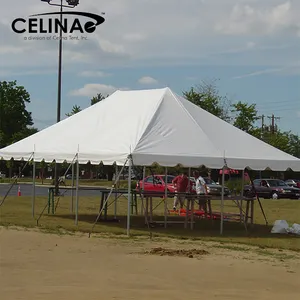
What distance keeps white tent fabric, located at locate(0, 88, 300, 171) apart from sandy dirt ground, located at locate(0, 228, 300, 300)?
251 centimetres

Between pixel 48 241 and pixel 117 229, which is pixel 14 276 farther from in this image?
pixel 117 229

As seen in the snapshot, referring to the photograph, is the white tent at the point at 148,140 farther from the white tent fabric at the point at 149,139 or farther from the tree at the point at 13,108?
the tree at the point at 13,108

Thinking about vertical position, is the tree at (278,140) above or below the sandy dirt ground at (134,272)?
above

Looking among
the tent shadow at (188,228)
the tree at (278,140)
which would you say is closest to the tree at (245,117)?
the tree at (278,140)

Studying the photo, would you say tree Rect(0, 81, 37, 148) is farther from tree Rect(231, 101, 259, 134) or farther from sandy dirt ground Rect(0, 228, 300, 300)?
sandy dirt ground Rect(0, 228, 300, 300)

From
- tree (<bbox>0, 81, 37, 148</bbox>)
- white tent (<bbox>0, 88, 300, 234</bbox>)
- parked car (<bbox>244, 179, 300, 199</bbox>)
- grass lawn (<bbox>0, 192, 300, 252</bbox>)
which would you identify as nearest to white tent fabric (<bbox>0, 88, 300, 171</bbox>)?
white tent (<bbox>0, 88, 300, 234</bbox>)

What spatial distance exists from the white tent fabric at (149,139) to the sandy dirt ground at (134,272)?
8.22ft

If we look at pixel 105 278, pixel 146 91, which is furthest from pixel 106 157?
pixel 105 278

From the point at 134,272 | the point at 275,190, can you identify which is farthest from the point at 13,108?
the point at 134,272

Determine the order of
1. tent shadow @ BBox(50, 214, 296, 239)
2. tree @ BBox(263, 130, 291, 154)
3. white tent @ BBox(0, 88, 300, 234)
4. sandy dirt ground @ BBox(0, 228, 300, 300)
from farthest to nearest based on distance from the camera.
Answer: tree @ BBox(263, 130, 291, 154) < tent shadow @ BBox(50, 214, 296, 239) < white tent @ BBox(0, 88, 300, 234) < sandy dirt ground @ BBox(0, 228, 300, 300)

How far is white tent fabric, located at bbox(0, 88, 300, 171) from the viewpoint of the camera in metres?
16.2

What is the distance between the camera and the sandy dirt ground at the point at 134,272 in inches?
352

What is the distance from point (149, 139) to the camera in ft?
54.9

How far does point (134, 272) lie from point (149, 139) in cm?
655
